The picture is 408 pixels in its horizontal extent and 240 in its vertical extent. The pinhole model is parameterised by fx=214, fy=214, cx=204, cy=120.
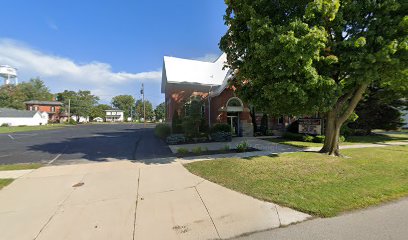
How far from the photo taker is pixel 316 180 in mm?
6719

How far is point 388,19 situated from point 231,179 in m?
8.10

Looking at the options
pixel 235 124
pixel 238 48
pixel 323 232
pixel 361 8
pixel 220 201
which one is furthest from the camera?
pixel 235 124

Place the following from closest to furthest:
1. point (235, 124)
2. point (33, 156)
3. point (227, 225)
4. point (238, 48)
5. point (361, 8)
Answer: point (227, 225) < point (361, 8) < point (238, 48) < point (33, 156) < point (235, 124)

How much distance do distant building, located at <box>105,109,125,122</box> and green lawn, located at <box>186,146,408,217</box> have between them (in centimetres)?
9308

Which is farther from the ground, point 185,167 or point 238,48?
point 238,48

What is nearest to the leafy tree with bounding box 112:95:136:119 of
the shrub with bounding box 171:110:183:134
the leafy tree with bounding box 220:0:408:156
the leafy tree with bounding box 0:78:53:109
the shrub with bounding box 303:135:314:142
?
the leafy tree with bounding box 0:78:53:109

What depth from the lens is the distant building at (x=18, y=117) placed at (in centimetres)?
5259

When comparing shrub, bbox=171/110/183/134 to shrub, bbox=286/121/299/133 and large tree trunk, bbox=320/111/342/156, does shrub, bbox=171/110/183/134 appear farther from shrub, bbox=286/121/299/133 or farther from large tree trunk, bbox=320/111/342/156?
large tree trunk, bbox=320/111/342/156

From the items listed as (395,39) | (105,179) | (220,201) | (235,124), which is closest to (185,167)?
(105,179)

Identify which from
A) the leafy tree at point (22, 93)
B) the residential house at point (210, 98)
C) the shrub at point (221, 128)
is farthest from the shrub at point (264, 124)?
the leafy tree at point (22, 93)

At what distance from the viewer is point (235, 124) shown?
22.1 m

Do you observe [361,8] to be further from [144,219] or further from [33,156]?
[33,156]

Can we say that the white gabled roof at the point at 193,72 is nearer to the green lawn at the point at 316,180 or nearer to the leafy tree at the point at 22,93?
the green lawn at the point at 316,180

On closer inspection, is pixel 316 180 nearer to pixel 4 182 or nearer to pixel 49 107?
pixel 4 182
